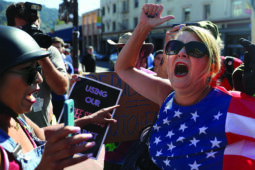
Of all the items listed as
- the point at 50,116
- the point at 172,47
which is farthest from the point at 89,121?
the point at 50,116

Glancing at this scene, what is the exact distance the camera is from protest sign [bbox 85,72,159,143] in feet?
7.59

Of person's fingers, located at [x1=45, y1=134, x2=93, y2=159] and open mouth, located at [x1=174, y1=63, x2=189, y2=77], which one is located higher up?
open mouth, located at [x1=174, y1=63, x2=189, y2=77]

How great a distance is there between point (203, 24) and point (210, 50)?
29 centimetres

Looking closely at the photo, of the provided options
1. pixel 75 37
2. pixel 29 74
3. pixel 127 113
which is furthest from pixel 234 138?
pixel 75 37

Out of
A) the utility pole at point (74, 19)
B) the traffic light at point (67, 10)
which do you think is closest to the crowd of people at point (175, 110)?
the utility pole at point (74, 19)

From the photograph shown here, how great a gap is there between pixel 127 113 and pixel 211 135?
1131 mm

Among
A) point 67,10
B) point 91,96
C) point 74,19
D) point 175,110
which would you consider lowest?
point 91,96

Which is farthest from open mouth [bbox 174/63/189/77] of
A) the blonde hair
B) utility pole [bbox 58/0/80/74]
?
utility pole [bbox 58/0/80/74]

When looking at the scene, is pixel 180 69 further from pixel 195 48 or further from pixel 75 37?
pixel 75 37

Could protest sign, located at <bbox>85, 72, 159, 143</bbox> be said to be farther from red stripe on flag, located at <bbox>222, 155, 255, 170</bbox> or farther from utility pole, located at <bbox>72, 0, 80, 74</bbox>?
utility pole, located at <bbox>72, 0, 80, 74</bbox>

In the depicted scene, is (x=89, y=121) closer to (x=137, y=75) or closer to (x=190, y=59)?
(x=137, y=75)

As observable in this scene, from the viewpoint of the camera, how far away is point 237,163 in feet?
4.01

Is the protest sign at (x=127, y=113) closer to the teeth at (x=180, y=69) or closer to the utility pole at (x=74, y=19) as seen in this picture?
the teeth at (x=180, y=69)

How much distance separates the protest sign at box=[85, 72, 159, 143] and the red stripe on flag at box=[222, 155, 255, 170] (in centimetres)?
115
